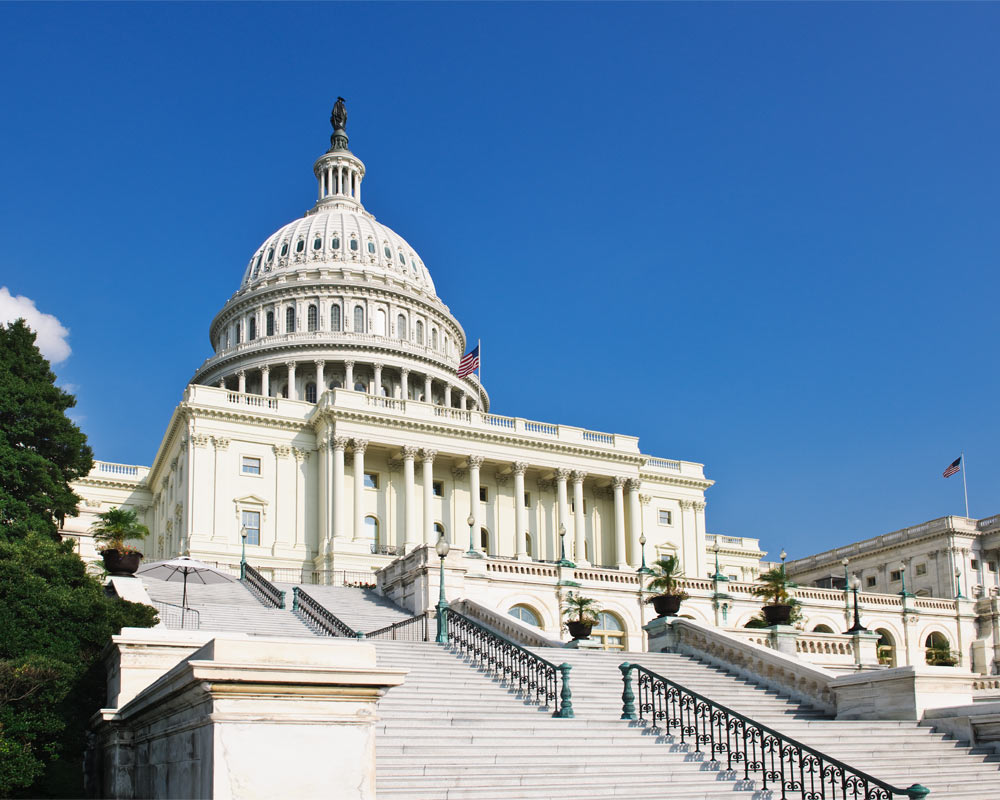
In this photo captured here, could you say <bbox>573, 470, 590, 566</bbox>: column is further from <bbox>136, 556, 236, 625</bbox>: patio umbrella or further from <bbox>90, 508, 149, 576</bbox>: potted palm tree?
<bbox>136, 556, 236, 625</bbox>: patio umbrella

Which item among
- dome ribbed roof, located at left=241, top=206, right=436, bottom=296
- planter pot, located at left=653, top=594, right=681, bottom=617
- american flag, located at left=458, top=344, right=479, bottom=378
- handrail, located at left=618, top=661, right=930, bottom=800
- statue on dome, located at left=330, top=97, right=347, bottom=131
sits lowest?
handrail, located at left=618, top=661, right=930, bottom=800

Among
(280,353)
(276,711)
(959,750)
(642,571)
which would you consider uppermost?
(280,353)

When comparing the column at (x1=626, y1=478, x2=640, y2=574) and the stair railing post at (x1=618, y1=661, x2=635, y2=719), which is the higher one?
the column at (x1=626, y1=478, x2=640, y2=574)

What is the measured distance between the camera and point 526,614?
4662 centimetres

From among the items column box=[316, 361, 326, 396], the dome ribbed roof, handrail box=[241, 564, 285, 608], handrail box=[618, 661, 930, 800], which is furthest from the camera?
the dome ribbed roof

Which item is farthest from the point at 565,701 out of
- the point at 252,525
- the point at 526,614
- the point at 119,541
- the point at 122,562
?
the point at 252,525

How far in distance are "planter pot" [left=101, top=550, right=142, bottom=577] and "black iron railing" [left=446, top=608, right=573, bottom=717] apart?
351 inches

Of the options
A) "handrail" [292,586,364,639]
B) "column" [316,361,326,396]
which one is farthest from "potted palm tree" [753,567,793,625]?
"column" [316,361,326,396]

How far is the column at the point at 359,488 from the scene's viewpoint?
68.1 m

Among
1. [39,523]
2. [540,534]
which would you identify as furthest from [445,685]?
[540,534]

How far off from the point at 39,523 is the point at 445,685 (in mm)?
23860

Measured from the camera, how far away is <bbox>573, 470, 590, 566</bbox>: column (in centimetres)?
7412

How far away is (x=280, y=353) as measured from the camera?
93.4 metres

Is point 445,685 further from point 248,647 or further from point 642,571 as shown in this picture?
point 642,571
